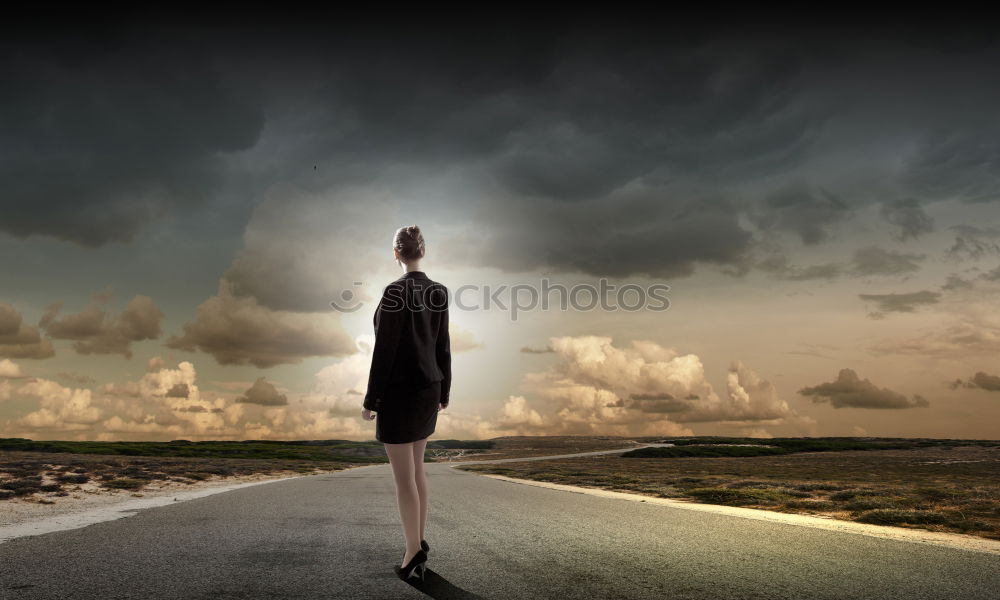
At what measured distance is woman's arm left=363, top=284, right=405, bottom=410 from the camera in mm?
5137

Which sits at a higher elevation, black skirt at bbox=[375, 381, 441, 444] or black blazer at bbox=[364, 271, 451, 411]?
black blazer at bbox=[364, 271, 451, 411]

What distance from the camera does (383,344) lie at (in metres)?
5.20

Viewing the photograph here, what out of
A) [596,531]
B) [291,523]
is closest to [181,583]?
[291,523]

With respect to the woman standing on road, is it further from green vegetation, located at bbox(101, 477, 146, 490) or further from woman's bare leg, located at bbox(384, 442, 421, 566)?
green vegetation, located at bbox(101, 477, 146, 490)

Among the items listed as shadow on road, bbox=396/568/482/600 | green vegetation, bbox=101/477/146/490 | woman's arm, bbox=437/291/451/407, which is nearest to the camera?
shadow on road, bbox=396/568/482/600

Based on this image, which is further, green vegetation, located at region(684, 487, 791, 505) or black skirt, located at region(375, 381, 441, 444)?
green vegetation, located at region(684, 487, 791, 505)

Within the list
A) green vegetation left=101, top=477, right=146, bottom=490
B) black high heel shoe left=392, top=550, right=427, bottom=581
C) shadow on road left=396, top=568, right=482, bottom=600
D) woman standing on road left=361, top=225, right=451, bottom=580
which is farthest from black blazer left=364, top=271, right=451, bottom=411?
green vegetation left=101, top=477, right=146, bottom=490

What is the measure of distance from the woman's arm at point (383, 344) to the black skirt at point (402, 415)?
0.35ft

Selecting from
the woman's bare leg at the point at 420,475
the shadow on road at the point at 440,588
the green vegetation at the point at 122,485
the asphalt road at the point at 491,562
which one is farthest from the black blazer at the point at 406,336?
the green vegetation at the point at 122,485

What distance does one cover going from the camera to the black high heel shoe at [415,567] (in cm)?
529

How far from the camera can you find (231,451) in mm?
120812

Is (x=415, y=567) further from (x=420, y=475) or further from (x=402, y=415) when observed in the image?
(x=402, y=415)

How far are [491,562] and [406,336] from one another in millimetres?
2642

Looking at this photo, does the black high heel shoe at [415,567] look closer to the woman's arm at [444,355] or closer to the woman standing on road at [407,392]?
the woman standing on road at [407,392]
